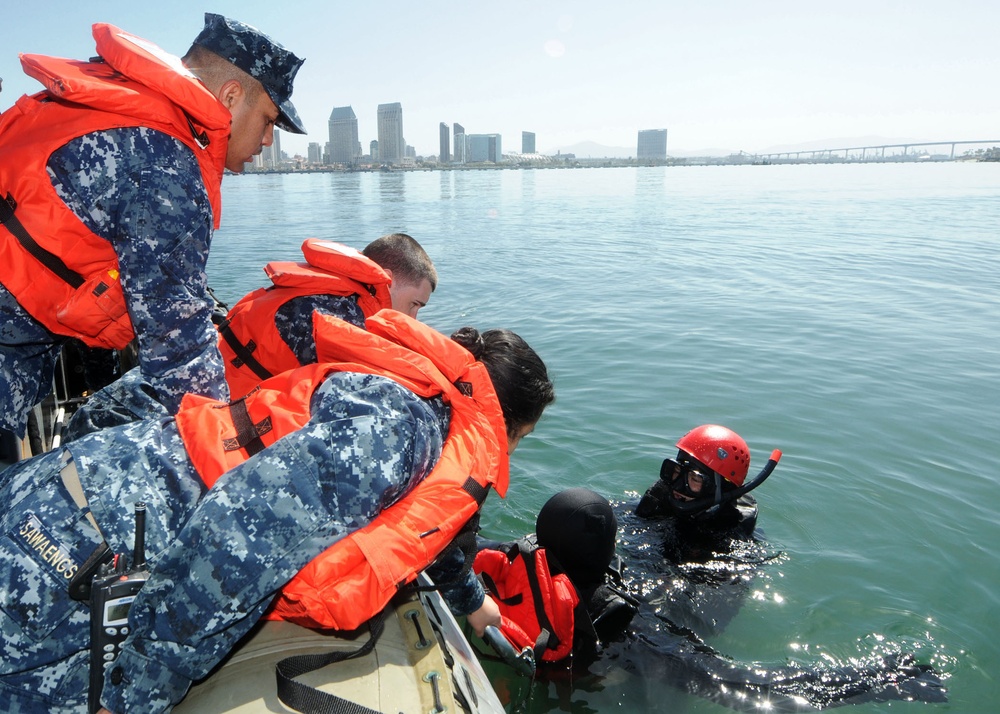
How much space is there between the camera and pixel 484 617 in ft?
8.21

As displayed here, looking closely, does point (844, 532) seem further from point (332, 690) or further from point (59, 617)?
point (59, 617)

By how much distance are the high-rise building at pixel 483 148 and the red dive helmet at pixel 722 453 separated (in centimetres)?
16896

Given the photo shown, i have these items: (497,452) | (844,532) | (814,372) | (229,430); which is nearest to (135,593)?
(229,430)

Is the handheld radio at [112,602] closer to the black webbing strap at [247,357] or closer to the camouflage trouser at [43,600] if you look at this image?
the camouflage trouser at [43,600]

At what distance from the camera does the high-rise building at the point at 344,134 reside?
143625 mm

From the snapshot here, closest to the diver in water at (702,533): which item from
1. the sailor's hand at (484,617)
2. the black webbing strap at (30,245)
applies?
the sailor's hand at (484,617)

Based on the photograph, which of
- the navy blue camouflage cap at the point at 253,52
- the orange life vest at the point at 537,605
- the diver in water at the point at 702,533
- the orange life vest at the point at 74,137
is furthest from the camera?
the diver in water at the point at 702,533

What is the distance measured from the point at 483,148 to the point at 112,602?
176851mm

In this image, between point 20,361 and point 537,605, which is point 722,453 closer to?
point 537,605

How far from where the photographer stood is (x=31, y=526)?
1.44 metres

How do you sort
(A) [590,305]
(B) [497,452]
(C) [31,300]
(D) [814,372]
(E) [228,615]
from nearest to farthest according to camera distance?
(E) [228,615]
(B) [497,452]
(C) [31,300]
(D) [814,372]
(A) [590,305]

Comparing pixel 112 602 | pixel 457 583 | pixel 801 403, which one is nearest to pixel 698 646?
pixel 457 583

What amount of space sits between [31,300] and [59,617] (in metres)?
0.97

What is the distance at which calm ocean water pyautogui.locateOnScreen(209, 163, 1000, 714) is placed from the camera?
4062 mm
